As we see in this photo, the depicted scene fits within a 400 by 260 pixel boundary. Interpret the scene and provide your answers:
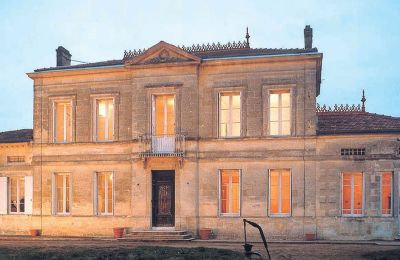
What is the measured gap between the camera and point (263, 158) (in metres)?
21.8

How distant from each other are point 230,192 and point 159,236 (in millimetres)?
3429

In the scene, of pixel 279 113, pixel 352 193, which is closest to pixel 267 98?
pixel 279 113

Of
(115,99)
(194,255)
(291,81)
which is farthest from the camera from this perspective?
(115,99)

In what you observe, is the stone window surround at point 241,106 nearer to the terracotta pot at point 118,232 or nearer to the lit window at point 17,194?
the terracotta pot at point 118,232

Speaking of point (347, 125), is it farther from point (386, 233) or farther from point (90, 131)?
point (90, 131)

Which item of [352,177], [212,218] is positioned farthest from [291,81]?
[212,218]

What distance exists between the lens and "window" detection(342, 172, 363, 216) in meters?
21.0

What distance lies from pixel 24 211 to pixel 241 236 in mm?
10186

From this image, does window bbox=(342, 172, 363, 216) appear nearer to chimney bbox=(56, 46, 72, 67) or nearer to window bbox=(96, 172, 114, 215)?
window bbox=(96, 172, 114, 215)

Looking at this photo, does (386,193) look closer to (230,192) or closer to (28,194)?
(230,192)

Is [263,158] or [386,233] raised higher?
[263,158]

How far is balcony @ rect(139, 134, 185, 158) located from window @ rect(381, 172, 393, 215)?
8015 mm

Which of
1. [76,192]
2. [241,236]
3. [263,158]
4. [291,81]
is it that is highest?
[291,81]

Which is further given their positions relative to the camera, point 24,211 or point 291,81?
point 24,211
